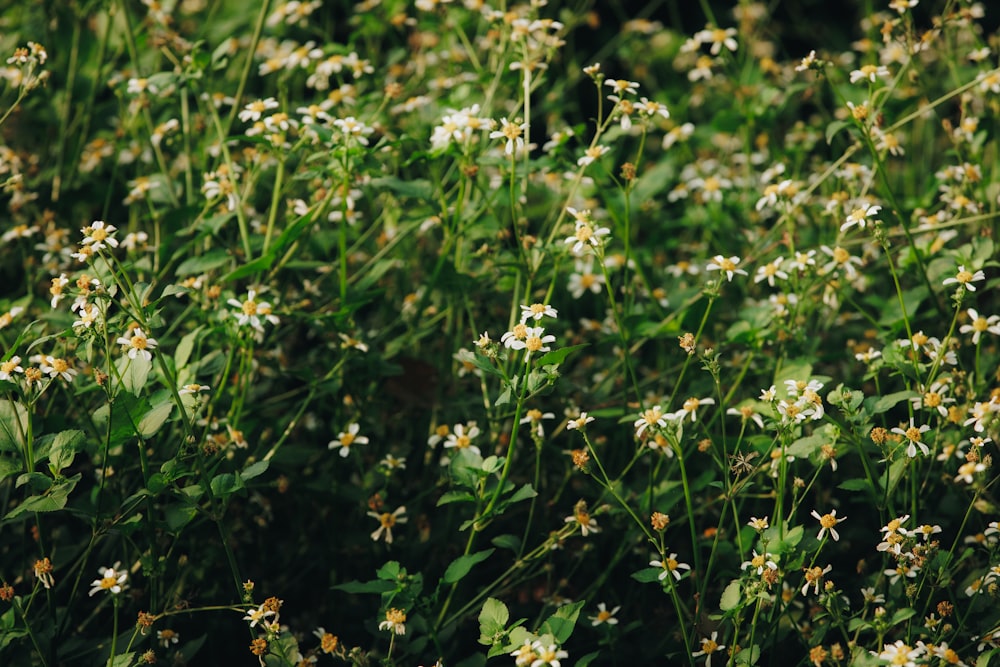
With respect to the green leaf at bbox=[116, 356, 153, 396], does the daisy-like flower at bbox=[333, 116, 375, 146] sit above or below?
above

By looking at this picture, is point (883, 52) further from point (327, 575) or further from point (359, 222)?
point (327, 575)

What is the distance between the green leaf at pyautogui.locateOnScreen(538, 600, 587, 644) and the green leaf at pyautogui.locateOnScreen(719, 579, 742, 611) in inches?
9.1

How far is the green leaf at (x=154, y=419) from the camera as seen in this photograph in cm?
170

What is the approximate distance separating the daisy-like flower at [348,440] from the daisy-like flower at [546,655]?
603mm

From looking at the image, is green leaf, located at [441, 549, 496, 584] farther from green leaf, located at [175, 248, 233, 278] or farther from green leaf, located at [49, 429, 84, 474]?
green leaf, located at [175, 248, 233, 278]

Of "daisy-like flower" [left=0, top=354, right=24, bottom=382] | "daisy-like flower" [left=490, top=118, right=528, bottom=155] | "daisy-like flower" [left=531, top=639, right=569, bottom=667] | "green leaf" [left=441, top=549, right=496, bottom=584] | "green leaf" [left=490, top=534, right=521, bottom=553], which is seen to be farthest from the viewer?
"daisy-like flower" [left=490, top=118, right=528, bottom=155]

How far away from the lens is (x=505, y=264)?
2.02m

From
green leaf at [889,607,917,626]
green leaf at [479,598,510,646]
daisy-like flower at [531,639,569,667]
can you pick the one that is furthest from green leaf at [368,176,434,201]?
green leaf at [889,607,917,626]

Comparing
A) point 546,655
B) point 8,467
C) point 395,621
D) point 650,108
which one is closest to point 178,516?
point 8,467

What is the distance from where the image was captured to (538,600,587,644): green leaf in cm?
163

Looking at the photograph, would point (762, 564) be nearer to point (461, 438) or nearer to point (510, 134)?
point (461, 438)

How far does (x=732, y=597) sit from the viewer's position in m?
1.66

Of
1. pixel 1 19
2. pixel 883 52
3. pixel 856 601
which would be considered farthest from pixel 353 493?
pixel 1 19

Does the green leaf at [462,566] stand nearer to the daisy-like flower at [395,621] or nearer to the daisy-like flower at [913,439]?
the daisy-like flower at [395,621]
